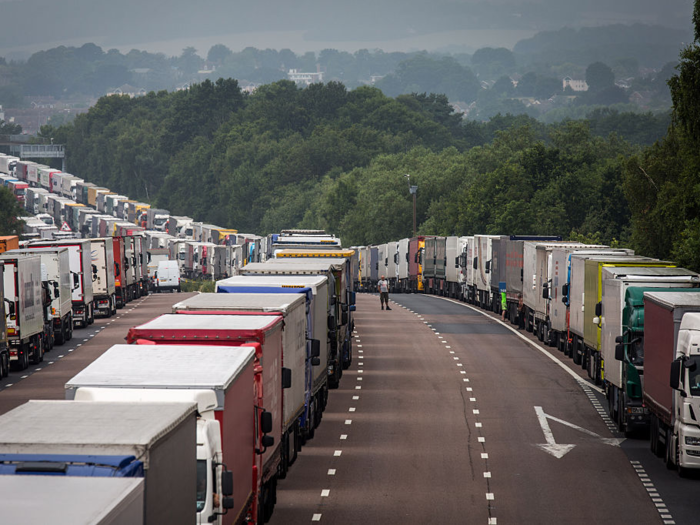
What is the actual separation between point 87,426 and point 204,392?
250cm

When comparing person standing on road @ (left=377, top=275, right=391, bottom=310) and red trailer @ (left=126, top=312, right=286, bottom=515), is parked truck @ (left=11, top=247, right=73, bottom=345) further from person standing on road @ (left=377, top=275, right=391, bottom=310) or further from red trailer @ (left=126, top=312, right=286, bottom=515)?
red trailer @ (left=126, top=312, right=286, bottom=515)

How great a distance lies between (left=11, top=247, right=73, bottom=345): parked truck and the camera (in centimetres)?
4319

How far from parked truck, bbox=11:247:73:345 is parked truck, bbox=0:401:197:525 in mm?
32757

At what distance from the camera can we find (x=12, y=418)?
9.88 metres

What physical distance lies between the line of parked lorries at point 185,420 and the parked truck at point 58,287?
68.9 ft

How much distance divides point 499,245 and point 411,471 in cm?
3233

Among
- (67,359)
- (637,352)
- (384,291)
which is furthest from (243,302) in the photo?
(384,291)

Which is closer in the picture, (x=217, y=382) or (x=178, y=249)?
(x=217, y=382)

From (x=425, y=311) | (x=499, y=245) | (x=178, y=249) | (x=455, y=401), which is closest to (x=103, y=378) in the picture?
(x=455, y=401)

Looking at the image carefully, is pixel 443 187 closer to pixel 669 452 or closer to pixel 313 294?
pixel 313 294

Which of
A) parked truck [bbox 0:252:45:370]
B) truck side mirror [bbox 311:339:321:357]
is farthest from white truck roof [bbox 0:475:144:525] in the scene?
parked truck [bbox 0:252:45:370]

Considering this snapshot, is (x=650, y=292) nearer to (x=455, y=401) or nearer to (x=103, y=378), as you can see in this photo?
(x=455, y=401)

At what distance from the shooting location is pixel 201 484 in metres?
11.8

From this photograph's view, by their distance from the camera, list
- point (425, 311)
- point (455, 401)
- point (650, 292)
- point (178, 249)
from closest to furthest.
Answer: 1. point (650, 292)
2. point (455, 401)
3. point (425, 311)
4. point (178, 249)
